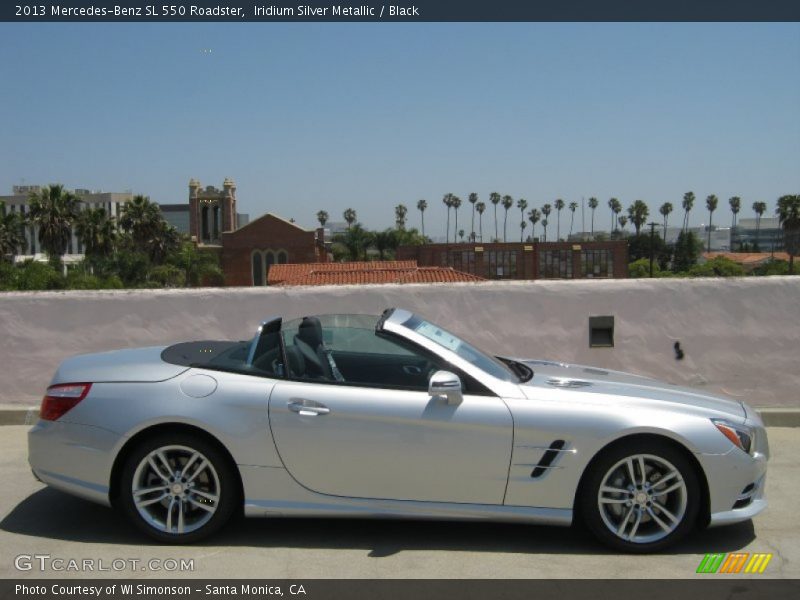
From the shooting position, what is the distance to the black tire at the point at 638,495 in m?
4.41

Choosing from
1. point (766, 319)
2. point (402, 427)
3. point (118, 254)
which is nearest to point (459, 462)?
point (402, 427)

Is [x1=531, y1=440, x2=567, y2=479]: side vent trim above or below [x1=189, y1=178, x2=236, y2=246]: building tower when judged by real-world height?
below

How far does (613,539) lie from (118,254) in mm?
73996

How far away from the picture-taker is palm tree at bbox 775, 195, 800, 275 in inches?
3274

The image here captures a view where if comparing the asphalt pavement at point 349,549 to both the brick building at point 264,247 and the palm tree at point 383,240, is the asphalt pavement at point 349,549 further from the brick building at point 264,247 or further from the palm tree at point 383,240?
the brick building at point 264,247

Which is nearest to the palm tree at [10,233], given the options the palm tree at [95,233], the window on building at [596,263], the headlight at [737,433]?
the palm tree at [95,233]

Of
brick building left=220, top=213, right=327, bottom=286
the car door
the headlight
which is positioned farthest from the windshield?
brick building left=220, top=213, right=327, bottom=286

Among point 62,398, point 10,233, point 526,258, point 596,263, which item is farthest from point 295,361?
point 596,263

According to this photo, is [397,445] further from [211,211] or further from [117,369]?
Answer: [211,211]

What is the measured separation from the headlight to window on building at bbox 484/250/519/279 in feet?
313

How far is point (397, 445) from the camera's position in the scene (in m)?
4.42

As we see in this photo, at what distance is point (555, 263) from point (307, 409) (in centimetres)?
9917

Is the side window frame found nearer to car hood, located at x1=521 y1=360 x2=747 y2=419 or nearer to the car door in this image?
the car door
